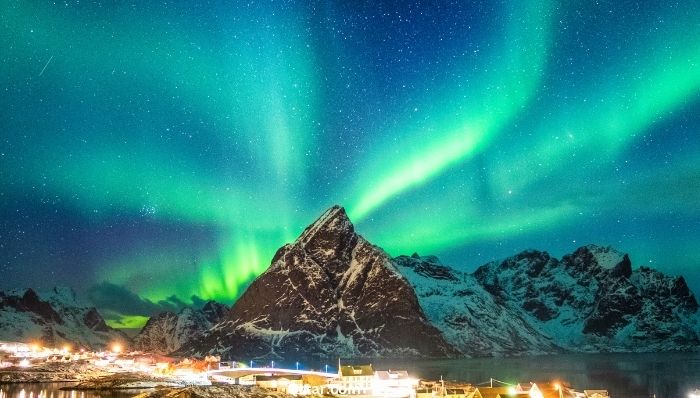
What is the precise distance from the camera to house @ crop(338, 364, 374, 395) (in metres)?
142

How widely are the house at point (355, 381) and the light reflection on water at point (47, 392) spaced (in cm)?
4579

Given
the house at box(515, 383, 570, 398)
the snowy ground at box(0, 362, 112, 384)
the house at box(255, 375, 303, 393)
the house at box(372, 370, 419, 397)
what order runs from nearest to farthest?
the house at box(515, 383, 570, 398) < the house at box(372, 370, 419, 397) < the house at box(255, 375, 303, 393) < the snowy ground at box(0, 362, 112, 384)

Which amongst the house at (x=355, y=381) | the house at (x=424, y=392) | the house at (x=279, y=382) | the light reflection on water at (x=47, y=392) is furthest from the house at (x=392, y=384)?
the light reflection on water at (x=47, y=392)

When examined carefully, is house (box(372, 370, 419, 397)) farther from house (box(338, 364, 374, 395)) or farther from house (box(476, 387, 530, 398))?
house (box(476, 387, 530, 398))

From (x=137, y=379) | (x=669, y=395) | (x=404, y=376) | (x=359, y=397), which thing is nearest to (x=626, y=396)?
(x=669, y=395)

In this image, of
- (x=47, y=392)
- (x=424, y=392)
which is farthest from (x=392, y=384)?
(x=47, y=392)

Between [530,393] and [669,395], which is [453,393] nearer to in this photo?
Result: [530,393]

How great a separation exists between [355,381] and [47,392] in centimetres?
6649

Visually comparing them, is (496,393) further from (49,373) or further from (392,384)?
(49,373)

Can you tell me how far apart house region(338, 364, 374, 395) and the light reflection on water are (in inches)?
1803

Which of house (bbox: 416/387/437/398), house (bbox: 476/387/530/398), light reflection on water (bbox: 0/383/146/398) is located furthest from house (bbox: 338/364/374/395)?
light reflection on water (bbox: 0/383/146/398)

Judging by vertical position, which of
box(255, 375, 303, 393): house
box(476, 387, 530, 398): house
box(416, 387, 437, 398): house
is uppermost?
box(255, 375, 303, 393): house

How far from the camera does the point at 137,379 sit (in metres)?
164

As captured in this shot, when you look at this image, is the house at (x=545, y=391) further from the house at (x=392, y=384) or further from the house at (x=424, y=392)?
the house at (x=392, y=384)
